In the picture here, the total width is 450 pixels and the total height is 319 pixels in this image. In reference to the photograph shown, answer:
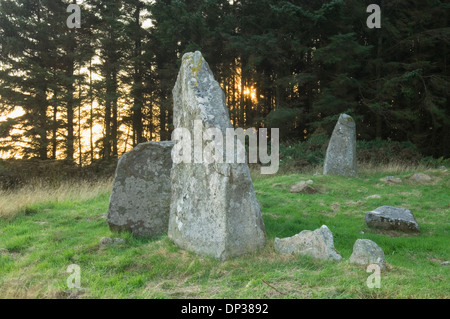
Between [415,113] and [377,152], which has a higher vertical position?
[415,113]

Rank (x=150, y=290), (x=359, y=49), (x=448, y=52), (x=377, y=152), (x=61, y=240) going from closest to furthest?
1. (x=150, y=290)
2. (x=61, y=240)
3. (x=377, y=152)
4. (x=359, y=49)
5. (x=448, y=52)

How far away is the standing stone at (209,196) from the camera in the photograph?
5.08m

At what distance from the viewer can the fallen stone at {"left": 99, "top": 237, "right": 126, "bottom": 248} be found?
597 centimetres

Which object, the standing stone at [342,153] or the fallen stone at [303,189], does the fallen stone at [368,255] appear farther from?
the standing stone at [342,153]

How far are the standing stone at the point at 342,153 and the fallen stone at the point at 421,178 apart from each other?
7.00 feet

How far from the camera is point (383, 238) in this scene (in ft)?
22.3

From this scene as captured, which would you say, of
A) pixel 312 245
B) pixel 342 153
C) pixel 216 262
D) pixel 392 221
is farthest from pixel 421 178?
pixel 216 262

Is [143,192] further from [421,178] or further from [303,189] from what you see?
[421,178]

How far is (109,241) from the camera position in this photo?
6.05 metres

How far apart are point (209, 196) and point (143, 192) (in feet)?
6.96

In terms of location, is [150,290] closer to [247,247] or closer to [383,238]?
[247,247]

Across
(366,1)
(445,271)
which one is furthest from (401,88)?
(445,271)
